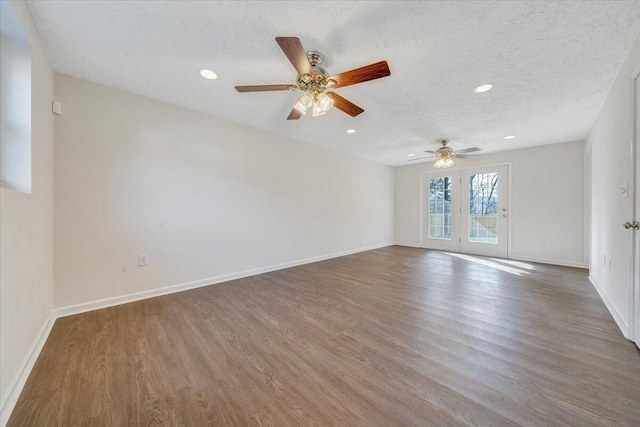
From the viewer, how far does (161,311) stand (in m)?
2.40

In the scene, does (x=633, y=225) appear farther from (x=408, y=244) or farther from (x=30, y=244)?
(x=408, y=244)

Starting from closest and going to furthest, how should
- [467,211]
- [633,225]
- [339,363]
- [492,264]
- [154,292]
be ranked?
1. [339,363]
2. [633,225]
3. [154,292]
4. [492,264]
5. [467,211]

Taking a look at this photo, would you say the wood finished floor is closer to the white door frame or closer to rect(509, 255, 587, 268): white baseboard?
the white door frame

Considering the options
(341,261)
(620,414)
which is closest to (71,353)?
(620,414)

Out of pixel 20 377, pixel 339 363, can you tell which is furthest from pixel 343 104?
pixel 20 377

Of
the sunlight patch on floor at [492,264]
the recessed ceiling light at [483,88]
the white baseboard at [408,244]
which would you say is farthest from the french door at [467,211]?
the recessed ceiling light at [483,88]

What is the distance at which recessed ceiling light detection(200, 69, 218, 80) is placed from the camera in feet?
7.32

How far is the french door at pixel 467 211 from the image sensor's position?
509 cm

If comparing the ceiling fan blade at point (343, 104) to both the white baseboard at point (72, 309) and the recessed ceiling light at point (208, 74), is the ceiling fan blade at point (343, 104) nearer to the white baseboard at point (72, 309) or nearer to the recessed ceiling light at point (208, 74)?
the recessed ceiling light at point (208, 74)

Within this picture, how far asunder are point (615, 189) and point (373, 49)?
8.83 ft

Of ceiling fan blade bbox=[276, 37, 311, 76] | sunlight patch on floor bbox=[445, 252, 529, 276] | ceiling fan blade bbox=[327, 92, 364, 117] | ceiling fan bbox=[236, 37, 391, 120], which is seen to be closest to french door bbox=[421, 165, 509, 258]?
sunlight patch on floor bbox=[445, 252, 529, 276]

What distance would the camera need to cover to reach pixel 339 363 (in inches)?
63.0

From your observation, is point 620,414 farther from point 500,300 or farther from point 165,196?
point 165,196

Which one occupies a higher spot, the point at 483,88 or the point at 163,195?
the point at 483,88
